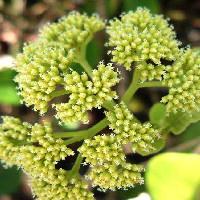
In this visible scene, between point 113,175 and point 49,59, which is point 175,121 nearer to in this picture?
point 113,175

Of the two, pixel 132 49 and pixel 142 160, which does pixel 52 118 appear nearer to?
pixel 142 160

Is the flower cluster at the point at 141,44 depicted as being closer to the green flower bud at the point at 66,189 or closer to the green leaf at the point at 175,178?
the green leaf at the point at 175,178

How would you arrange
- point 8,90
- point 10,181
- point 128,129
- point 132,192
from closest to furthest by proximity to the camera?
point 128,129 < point 132,192 < point 8,90 < point 10,181

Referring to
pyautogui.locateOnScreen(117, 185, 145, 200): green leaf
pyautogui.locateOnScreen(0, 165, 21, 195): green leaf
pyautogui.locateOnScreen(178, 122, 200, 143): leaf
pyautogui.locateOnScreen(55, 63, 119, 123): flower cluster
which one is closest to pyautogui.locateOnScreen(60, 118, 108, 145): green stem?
pyautogui.locateOnScreen(55, 63, 119, 123): flower cluster

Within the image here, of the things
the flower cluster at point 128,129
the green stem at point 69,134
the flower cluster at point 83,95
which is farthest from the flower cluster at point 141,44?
the green stem at point 69,134

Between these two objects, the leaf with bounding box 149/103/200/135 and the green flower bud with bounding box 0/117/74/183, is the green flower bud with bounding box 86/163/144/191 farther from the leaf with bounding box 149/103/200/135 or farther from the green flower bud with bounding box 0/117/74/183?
the leaf with bounding box 149/103/200/135

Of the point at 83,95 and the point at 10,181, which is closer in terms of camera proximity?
the point at 83,95

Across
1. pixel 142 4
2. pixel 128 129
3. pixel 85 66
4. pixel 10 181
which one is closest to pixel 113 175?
pixel 128 129
